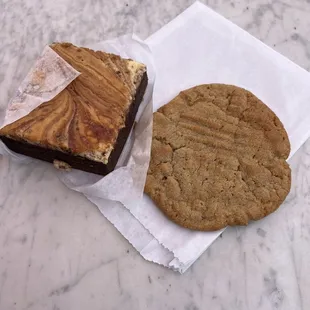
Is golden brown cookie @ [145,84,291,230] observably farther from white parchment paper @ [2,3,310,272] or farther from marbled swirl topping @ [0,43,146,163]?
marbled swirl topping @ [0,43,146,163]

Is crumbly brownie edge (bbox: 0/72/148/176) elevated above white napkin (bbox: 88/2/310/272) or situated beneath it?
situated beneath

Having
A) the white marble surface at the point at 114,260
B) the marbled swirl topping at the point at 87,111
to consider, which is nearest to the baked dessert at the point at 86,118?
the marbled swirl topping at the point at 87,111

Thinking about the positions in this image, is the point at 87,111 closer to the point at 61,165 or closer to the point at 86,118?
the point at 86,118

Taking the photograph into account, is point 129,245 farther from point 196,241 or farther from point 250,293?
point 250,293

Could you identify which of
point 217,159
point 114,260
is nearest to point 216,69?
point 217,159

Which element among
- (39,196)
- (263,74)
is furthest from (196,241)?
(263,74)

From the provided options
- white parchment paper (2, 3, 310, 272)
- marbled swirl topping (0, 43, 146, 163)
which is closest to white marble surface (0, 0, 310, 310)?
white parchment paper (2, 3, 310, 272)
